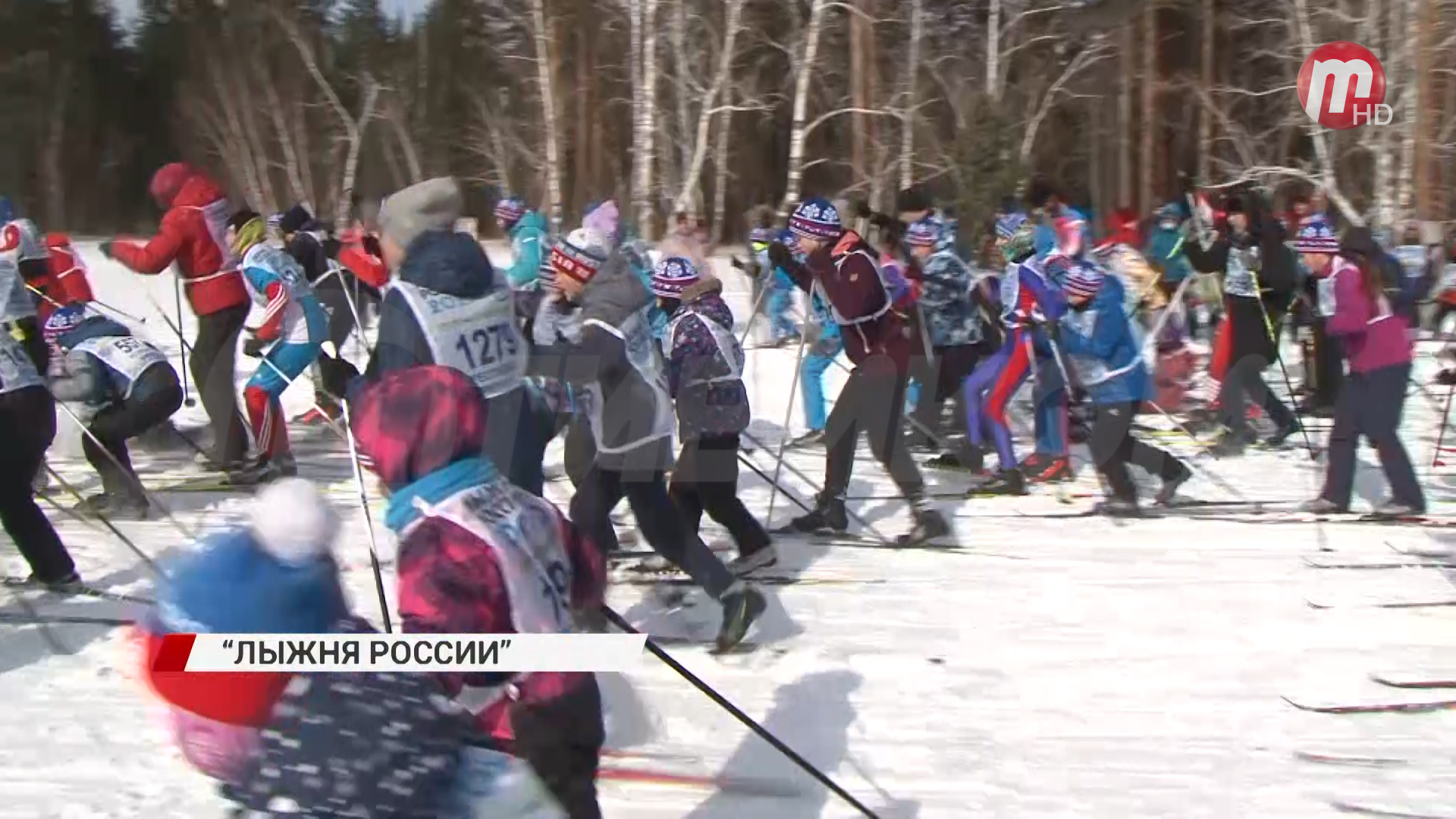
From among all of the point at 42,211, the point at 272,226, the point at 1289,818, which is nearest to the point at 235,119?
the point at 42,211

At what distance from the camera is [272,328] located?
7.72 m

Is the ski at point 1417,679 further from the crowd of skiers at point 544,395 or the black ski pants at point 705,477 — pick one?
the black ski pants at point 705,477

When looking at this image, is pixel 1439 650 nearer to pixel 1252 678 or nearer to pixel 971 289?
pixel 1252 678

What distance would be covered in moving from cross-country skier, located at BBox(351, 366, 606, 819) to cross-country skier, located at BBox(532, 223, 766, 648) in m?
2.35

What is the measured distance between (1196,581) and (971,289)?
11.4 ft

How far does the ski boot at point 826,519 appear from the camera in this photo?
715cm

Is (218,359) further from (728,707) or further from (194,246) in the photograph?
(728,707)

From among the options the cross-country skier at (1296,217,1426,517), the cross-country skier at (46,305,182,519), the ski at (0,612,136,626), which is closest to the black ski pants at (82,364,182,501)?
the cross-country skier at (46,305,182,519)

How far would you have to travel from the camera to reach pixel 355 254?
998 cm

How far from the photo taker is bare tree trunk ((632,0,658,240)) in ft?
60.4

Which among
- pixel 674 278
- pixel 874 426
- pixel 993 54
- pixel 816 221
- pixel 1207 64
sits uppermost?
pixel 993 54

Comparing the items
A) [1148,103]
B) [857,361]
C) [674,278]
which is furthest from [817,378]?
[1148,103]

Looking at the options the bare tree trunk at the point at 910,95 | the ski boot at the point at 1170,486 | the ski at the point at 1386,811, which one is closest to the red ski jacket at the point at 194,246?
the ski boot at the point at 1170,486

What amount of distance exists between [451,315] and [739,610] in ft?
5.50
